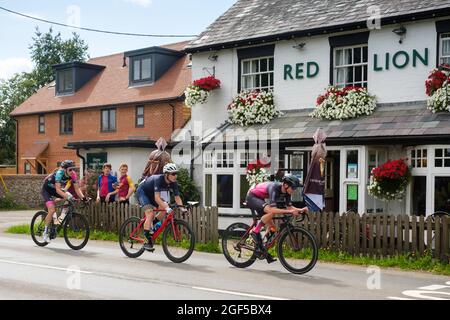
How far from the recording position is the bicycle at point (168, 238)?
11.1 meters

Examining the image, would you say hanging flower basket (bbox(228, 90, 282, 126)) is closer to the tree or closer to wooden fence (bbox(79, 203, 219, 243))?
wooden fence (bbox(79, 203, 219, 243))

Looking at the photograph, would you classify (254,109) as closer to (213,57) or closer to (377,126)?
(213,57)

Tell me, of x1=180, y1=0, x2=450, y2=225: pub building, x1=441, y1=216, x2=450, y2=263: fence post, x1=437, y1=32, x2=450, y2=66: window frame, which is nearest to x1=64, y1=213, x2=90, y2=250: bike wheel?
x1=180, y1=0, x2=450, y2=225: pub building

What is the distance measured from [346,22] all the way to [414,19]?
1.93m

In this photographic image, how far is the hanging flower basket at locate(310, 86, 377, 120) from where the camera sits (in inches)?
672

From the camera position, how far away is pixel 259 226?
418 inches

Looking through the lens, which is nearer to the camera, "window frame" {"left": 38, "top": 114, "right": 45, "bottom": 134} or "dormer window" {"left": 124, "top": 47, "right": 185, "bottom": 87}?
"dormer window" {"left": 124, "top": 47, "right": 185, "bottom": 87}

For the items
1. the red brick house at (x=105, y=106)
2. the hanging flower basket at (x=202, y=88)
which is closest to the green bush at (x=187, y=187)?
the hanging flower basket at (x=202, y=88)

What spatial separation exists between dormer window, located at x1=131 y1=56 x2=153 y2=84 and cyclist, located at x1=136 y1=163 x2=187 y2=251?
2250cm

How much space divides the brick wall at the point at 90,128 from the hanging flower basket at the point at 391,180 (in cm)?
1582

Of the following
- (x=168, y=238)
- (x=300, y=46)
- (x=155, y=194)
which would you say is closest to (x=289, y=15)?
(x=300, y=46)

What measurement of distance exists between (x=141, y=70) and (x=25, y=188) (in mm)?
8932

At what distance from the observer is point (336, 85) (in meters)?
18.2

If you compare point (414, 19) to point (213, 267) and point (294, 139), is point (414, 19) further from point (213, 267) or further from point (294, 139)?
point (213, 267)
